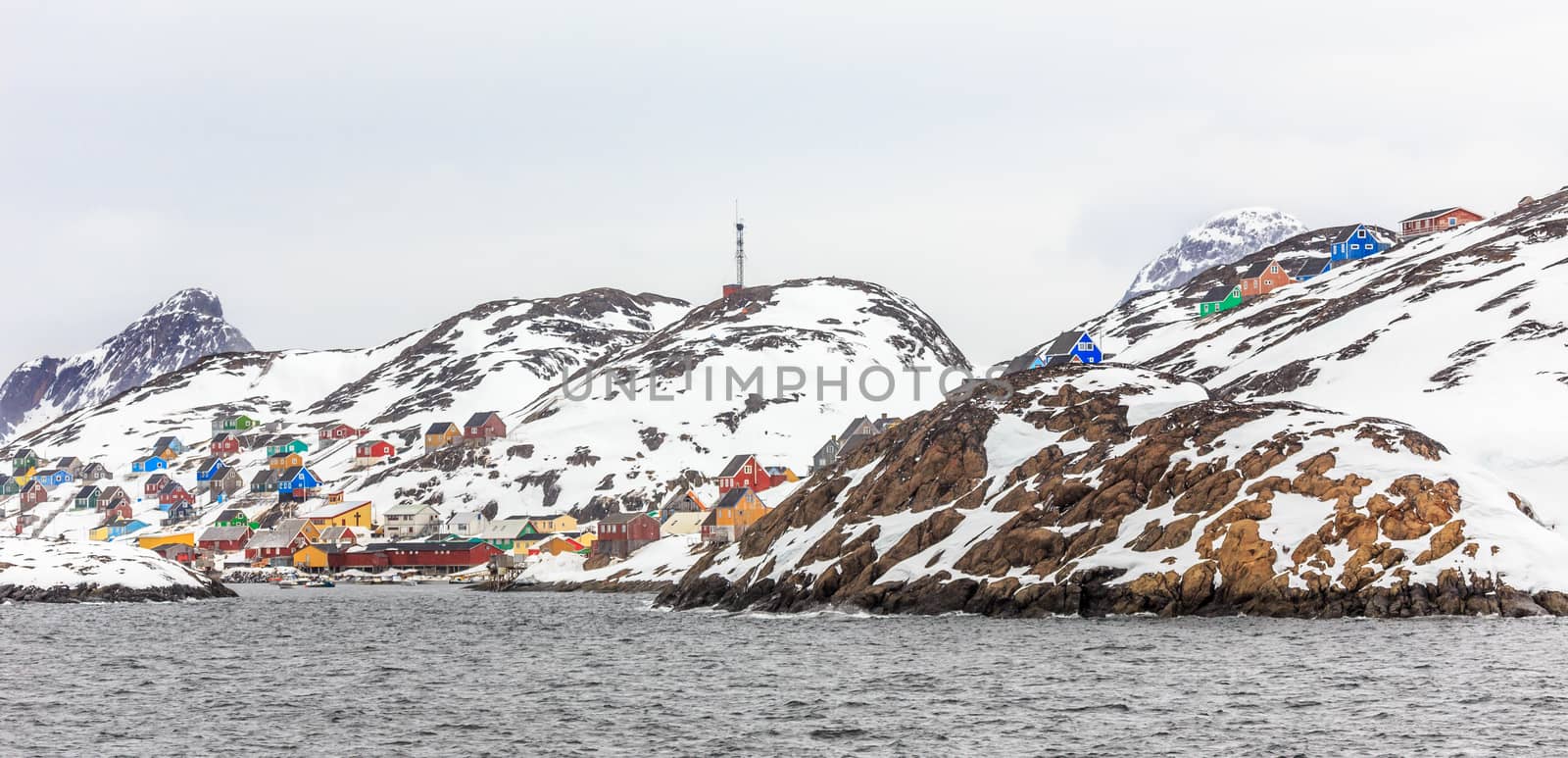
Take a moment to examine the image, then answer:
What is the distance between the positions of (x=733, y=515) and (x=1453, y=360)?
88230 mm

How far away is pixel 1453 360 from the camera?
145m

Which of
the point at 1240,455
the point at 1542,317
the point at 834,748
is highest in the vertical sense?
the point at 1542,317

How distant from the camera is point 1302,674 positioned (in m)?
55.0

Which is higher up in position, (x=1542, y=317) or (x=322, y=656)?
(x=1542, y=317)

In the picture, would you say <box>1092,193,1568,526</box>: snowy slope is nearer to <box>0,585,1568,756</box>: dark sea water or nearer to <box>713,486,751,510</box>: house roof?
<box>0,585,1568,756</box>: dark sea water

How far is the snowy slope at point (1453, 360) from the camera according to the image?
114m

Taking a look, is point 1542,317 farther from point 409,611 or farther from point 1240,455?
point 409,611

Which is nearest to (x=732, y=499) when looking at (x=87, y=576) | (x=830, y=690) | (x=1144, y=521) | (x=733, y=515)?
(x=733, y=515)

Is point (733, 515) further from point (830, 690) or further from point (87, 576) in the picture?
point (830, 690)

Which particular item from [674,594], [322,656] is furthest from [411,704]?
[674,594]

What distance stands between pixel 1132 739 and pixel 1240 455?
50911 mm

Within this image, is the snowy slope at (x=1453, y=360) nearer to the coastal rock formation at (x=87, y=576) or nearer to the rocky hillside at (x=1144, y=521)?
the rocky hillside at (x=1144, y=521)

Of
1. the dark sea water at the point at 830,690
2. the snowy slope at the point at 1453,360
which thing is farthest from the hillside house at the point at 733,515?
the dark sea water at the point at 830,690

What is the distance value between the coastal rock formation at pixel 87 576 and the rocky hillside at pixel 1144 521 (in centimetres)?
6092
